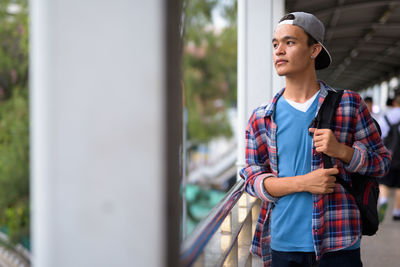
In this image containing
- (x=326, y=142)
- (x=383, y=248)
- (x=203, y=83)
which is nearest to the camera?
(x=326, y=142)

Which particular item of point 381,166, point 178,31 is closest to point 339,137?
point 381,166

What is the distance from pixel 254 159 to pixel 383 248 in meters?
2.76

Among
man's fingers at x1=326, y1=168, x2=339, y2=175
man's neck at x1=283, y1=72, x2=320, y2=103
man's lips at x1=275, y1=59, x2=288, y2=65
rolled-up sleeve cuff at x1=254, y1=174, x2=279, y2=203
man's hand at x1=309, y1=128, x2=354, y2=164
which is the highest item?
man's lips at x1=275, y1=59, x2=288, y2=65

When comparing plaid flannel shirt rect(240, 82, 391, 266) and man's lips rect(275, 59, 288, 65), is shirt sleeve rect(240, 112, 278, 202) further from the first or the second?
man's lips rect(275, 59, 288, 65)

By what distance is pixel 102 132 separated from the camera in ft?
1.72

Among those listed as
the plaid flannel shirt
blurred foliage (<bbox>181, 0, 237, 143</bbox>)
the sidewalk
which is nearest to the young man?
the plaid flannel shirt

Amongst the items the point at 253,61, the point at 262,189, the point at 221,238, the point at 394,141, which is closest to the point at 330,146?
the point at 262,189

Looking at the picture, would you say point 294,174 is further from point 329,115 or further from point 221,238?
point 221,238

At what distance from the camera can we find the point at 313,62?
129cm

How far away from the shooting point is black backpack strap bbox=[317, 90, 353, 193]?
3.81ft

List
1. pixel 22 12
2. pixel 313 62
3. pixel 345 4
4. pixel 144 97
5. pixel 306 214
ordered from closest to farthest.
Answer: pixel 144 97, pixel 22 12, pixel 306 214, pixel 313 62, pixel 345 4

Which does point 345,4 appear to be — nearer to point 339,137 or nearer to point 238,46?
point 238,46

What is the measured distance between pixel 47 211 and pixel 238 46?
2.52m

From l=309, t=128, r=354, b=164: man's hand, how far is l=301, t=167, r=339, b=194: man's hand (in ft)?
0.15
